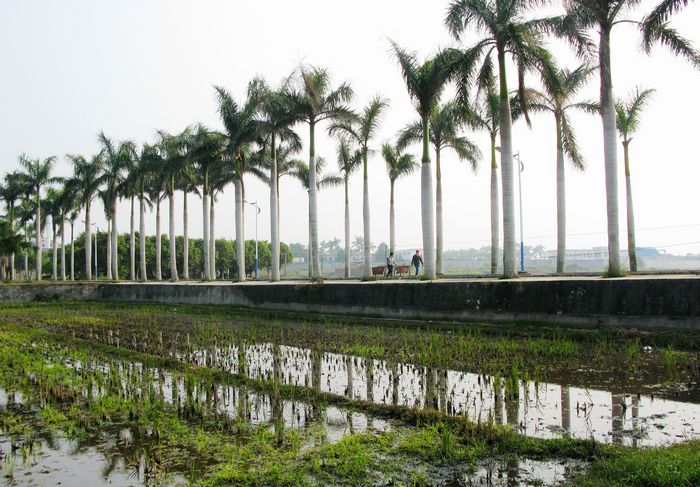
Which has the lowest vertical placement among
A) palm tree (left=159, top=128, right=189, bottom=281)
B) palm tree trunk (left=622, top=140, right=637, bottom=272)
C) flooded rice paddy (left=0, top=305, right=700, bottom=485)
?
flooded rice paddy (left=0, top=305, right=700, bottom=485)

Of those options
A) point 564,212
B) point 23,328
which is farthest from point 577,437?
point 564,212

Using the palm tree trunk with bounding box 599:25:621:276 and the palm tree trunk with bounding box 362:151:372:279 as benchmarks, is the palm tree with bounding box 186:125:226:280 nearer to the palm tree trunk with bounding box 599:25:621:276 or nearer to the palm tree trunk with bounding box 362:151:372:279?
the palm tree trunk with bounding box 362:151:372:279

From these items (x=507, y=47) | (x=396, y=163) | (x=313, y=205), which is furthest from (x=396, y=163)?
(x=507, y=47)

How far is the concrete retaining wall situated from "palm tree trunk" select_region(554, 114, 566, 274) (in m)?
8.99

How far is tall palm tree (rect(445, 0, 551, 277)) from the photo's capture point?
2067 centimetres

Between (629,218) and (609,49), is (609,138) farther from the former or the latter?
(629,218)

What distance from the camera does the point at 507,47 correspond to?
2145 cm

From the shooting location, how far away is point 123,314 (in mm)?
25344

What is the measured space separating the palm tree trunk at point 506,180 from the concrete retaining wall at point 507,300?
2.36m

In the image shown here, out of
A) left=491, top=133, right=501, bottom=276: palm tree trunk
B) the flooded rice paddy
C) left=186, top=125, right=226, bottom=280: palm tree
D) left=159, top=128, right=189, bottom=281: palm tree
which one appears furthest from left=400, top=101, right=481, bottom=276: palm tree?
the flooded rice paddy

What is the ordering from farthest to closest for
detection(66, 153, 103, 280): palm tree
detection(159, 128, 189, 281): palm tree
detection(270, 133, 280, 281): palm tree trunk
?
detection(66, 153, 103, 280): palm tree
detection(159, 128, 189, 281): palm tree
detection(270, 133, 280, 281): palm tree trunk

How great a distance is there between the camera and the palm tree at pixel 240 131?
106 ft

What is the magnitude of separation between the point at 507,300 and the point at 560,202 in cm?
1167

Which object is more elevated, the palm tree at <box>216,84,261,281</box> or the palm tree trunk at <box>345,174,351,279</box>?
the palm tree at <box>216,84,261,281</box>
